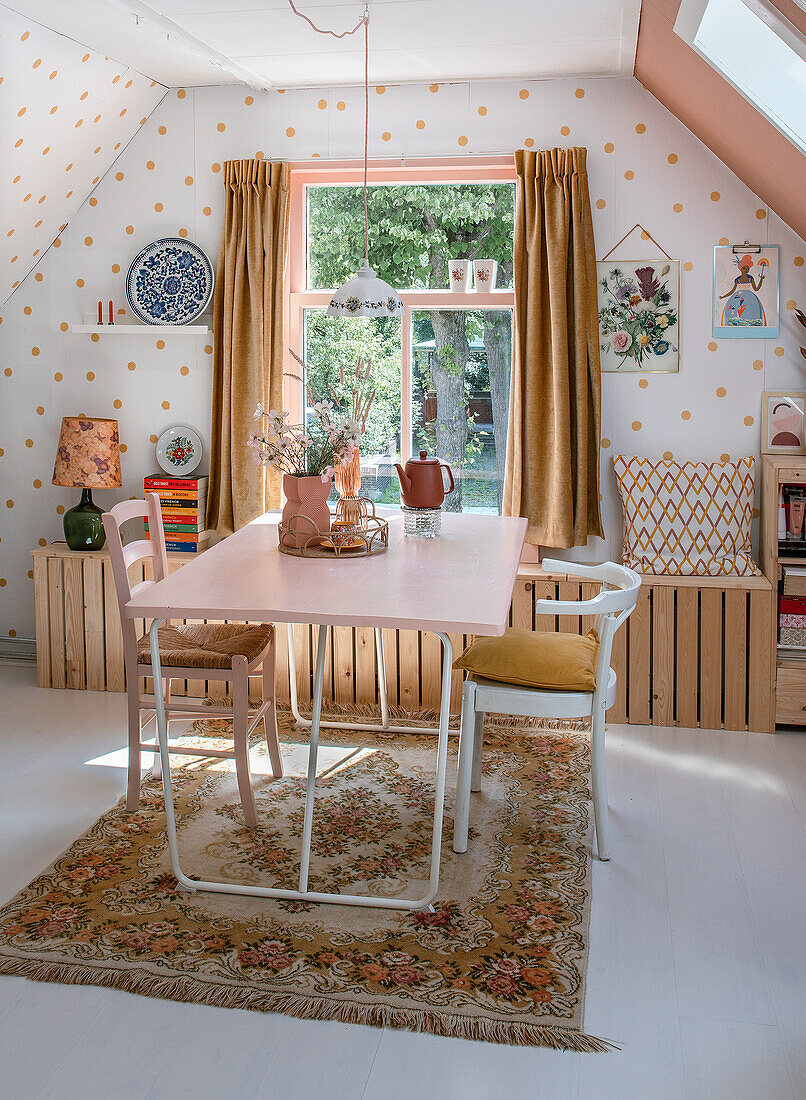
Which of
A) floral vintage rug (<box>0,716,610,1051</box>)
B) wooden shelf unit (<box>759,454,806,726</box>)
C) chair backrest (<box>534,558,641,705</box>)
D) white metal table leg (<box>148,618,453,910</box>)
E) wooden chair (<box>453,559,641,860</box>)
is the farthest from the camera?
wooden shelf unit (<box>759,454,806,726</box>)

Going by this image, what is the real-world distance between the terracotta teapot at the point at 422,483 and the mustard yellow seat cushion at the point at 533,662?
593 millimetres

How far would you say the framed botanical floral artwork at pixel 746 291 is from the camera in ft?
13.1

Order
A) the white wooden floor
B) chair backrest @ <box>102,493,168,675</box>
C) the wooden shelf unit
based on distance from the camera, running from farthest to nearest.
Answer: the wooden shelf unit, chair backrest @ <box>102,493,168,675</box>, the white wooden floor

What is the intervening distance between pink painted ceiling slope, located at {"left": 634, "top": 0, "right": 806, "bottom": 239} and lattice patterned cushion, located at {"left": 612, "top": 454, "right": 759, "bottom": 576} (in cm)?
93

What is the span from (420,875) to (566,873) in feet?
1.28

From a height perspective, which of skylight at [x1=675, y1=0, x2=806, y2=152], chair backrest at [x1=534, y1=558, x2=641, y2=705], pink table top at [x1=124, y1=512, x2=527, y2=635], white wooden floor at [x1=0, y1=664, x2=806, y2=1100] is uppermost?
skylight at [x1=675, y1=0, x2=806, y2=152]

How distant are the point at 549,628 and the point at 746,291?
4.75ft

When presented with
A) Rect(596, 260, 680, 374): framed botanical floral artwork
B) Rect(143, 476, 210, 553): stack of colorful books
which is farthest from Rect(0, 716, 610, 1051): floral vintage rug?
Rect(596, 260, 680, 374): framed botanical floral artwork

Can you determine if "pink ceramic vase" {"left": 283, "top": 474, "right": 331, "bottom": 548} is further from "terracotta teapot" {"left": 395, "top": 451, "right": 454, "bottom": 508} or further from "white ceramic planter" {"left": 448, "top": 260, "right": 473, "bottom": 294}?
"white ceramic planter" {"left": 448, "top": 260, "right": 473, "bottom": 294}

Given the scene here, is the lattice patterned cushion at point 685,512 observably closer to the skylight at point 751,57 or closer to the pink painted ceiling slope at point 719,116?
the pink painted ceiling slope at point 719,116

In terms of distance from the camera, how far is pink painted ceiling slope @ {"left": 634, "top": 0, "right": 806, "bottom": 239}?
318 cm

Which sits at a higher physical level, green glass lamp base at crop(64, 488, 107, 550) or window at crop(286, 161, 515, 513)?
window at crop(286, 161, 515, 513)

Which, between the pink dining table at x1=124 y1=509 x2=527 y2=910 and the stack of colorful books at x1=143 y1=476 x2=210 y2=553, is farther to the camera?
the stack of colorful books at x1=143 y1=476 x2=210 y2=553

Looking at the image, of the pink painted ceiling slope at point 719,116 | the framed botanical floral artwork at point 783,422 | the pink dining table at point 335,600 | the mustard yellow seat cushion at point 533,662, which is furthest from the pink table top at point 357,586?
the pink painted ceiling slope at point 719,116
